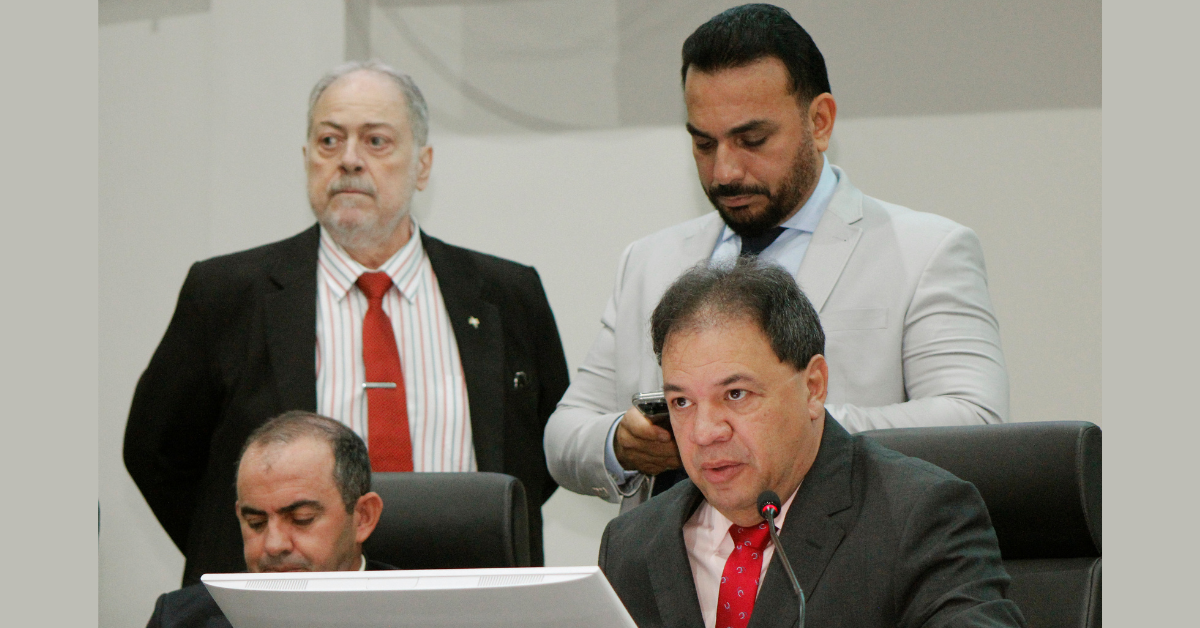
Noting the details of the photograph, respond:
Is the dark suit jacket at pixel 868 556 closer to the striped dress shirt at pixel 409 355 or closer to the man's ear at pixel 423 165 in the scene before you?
the striped dress shirt at pixel 409 355

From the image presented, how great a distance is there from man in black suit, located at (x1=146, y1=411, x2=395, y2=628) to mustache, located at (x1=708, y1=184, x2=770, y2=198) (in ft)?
2.59

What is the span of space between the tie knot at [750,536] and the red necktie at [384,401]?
1.06 m

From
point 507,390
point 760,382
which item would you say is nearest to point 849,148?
point 507,390

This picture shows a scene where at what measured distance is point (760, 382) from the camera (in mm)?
1694

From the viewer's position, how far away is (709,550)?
182cm

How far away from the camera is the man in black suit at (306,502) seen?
2.26 m

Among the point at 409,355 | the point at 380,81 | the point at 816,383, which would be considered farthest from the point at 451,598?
the point at 380,81

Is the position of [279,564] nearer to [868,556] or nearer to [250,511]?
[250,511]

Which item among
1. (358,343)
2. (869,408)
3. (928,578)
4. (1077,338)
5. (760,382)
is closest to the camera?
(928,578)

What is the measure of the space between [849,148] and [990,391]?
1.84 meters

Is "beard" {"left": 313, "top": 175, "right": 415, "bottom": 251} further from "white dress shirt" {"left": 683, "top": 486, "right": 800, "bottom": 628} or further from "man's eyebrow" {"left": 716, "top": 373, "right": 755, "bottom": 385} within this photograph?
"man's eyebrow" {"left": 716, "top": 373, "right": 755, "bottom": 385}

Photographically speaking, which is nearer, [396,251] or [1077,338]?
[396,251]

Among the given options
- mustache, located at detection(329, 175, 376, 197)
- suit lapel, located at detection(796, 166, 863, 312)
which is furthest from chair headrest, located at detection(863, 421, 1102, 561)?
mustache, located at detection(329, 175, 376, 197)

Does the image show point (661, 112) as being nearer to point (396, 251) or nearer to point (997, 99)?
point (997, 99)
